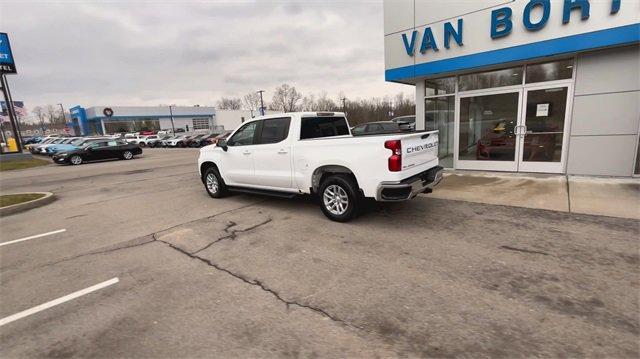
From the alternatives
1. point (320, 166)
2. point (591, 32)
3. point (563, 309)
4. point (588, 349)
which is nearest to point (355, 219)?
point (320, 166)

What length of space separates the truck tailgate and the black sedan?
72.5 feet

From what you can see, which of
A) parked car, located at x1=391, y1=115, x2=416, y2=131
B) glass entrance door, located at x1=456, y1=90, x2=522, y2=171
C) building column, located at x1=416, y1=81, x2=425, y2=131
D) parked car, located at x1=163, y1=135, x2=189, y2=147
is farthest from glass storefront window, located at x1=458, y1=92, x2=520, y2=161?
parked car, located at x1=163, y1=135, x2=189, y2=147

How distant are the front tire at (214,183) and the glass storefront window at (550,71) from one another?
8566mm

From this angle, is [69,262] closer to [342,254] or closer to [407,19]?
[342,254]

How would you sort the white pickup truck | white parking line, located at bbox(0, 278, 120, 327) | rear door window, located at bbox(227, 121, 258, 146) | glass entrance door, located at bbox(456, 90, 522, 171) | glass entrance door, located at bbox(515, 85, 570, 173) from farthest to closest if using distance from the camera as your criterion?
glass entrance door, located at bbox(456, 90, 522, 171) → glass entrance door, located at bbox(515, 85, 570, 173) → rear door window, located at bbox(227, 121, 258, 146) → the white pickup truck → white parking line, located at bbox(0, 278, 120, 327)

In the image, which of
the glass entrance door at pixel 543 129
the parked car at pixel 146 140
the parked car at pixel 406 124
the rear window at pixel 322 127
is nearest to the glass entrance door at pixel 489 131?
the glass entrance door at pixel 543 129

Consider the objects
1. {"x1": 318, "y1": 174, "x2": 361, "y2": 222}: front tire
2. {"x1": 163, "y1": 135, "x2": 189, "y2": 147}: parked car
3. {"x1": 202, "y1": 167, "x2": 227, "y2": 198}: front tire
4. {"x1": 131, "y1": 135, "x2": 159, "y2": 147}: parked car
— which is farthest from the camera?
{"x1": 131, "y1": 135, "x2": 159, "y2": 147}: parked car

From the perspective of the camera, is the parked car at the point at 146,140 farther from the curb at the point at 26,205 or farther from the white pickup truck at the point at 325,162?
the white pickup truck at the point at 325,162

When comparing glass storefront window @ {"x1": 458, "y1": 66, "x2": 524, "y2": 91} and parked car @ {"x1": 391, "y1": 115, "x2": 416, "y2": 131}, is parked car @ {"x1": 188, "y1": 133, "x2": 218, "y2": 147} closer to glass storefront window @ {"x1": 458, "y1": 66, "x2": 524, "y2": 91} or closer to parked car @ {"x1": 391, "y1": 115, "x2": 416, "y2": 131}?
parked car @ {"x1": 391, "y1": 115, "x2": 416, "y2": 131}

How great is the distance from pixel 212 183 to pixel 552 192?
7917 mm

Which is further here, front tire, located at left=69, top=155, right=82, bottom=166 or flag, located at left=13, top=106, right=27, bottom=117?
flag, located at left=13, top=106, right=27, bottom=117

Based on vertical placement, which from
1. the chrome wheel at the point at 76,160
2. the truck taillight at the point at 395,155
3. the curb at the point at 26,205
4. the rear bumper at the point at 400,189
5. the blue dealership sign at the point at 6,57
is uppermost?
the blue dealership sign at the point at 6,57

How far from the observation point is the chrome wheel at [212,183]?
834 centimetres

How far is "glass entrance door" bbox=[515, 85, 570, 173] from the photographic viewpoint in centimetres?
846
